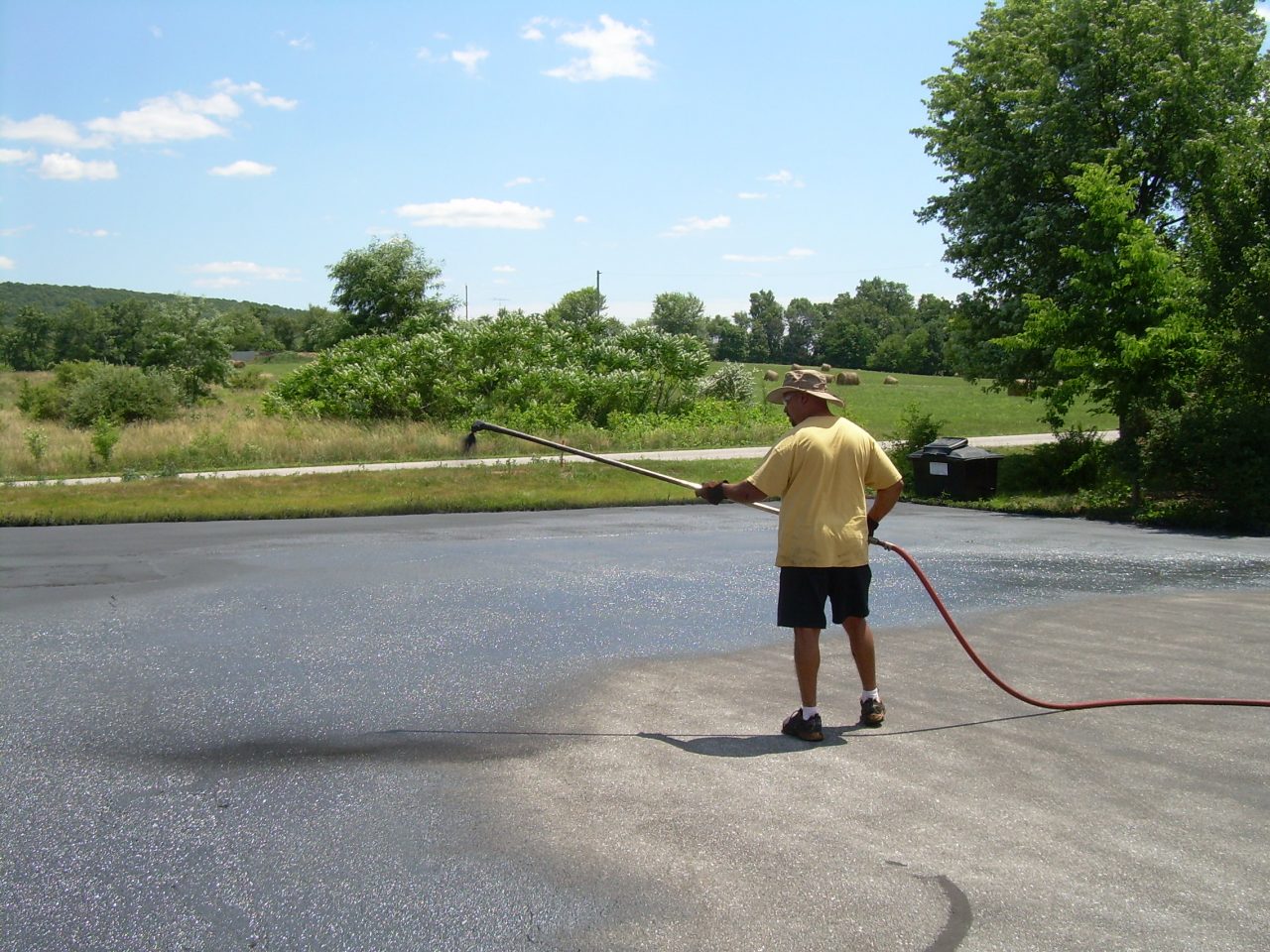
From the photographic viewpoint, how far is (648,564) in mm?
11680

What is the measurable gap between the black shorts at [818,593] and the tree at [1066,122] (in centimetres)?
1642

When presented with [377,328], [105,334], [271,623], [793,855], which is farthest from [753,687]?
[105,334]

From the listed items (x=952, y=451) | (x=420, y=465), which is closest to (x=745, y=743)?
(x=952, y=451)

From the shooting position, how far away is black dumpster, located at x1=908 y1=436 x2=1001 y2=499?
1841cm

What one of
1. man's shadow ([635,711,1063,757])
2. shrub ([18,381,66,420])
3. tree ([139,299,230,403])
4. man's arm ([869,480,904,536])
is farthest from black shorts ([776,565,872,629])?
tree ([139,299,230,403])

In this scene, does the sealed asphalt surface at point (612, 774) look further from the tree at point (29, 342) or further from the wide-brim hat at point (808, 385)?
the tree at point (29, 342)

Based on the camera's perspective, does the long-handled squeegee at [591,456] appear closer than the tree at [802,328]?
Yes

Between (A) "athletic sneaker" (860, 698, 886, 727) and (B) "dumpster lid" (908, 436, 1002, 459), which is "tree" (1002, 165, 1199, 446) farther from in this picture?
(A) "athletic sneaker" (860, 698, 886, 727)

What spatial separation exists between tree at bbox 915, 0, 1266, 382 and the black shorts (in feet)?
53.9

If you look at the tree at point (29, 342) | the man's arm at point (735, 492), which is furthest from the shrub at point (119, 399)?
the tree at point (29, 342)

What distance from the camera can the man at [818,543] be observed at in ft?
18.7

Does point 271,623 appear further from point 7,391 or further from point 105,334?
point 105,334

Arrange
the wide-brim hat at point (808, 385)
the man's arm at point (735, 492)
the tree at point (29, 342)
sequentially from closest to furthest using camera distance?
the man's arm at point (735, 492)
the wide-brim hat at point (808, 385)
the tree at point (29, 342)

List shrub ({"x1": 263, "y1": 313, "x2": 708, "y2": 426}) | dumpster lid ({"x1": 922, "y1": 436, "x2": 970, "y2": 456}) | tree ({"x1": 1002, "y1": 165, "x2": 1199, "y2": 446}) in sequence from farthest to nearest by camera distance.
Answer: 1. shrub ({"x1": 263, "y1": 313, "x2": 708, "y2": 426})
2. dumpster lid ({"x1": 922, "y1": 436, "x2": 970, "y2": 456})
3. tree ({"x1": 1002, "y1": 165, "x2": 1199, "y2": 446})
